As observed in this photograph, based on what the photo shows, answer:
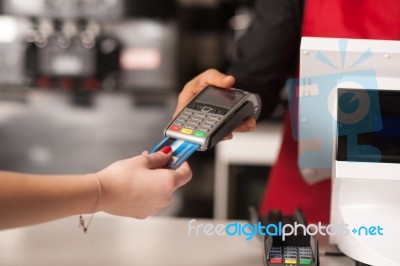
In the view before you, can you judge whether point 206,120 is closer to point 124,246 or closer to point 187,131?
point 187,131

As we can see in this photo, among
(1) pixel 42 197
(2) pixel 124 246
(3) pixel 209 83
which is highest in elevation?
(3) pixel 209 83

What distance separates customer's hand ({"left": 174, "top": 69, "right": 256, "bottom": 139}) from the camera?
84 cm

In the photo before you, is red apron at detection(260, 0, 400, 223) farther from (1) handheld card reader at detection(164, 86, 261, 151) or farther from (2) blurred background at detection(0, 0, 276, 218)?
(2) blurred background at detection(0, 0, 276, 218)

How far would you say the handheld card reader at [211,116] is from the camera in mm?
738

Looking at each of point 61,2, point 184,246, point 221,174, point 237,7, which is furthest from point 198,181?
point 184,246

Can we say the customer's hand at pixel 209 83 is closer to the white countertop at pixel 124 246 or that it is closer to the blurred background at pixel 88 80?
the white countertop at pixel 124 246

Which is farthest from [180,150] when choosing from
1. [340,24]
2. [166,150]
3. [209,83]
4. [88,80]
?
[88,80]

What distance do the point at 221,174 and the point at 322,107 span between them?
1162 millimetres

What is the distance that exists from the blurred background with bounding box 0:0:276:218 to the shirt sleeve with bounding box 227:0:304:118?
87 centimetres

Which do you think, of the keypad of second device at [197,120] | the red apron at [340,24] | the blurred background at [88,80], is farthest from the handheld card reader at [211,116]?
the blurred background at [88,80]

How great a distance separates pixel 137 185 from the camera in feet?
2.29

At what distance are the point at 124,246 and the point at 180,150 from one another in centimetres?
22

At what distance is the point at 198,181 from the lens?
2.09 meters

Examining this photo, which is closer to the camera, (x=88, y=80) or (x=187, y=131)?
(x=187, y=131)
